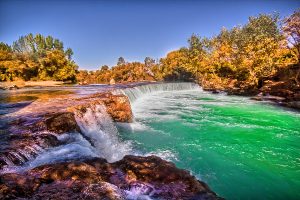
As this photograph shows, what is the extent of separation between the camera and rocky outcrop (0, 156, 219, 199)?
3084mm

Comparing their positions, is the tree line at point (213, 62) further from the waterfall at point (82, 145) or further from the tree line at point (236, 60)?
the waterfall at point (82, 145)

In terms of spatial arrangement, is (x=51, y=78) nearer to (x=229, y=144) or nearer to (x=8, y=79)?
(x=8, y=79)

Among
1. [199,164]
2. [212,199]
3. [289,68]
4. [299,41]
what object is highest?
[299,41]

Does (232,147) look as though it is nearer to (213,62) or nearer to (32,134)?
(32,134)

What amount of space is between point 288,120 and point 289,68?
11896mm

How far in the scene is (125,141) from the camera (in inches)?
346

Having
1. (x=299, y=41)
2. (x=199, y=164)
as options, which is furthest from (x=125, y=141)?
(x=299, y=41)

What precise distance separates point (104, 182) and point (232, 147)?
242 inches

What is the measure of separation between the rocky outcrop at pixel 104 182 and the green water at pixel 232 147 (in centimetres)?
221

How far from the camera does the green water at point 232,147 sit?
18.7 feet

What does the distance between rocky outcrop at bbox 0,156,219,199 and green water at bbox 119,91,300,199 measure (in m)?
2.21

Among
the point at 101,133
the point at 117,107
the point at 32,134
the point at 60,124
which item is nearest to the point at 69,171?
the point at 32,134

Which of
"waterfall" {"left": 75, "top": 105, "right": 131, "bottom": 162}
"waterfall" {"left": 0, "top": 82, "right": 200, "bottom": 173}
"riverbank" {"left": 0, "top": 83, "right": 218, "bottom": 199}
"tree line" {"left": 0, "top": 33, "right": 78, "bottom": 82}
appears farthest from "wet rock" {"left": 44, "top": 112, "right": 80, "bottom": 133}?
"tree line" {"left": 0, "top": 33, "right": 78, "bottom": 82}

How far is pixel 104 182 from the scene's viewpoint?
334cm
